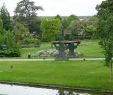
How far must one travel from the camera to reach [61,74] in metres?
45.4

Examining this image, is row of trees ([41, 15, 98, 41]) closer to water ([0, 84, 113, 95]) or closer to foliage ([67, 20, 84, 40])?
foliage ([67, 20, 84, 40])

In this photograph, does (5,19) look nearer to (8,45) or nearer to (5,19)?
(5,19)

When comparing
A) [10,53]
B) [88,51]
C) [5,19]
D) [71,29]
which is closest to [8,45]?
[10,53]

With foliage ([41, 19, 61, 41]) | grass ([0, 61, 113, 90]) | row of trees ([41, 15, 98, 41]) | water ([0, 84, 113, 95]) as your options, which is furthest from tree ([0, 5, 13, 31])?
water ([0, 84, 113, 95])

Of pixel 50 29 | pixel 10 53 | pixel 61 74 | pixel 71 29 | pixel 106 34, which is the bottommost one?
pixel 71 29

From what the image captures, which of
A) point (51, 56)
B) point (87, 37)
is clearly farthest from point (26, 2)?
point (51, 56)

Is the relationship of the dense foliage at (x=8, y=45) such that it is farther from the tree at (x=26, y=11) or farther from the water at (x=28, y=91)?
the tree at (x=26, y=11)

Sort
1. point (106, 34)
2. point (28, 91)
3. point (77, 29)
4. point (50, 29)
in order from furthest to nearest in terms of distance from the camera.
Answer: point (77, 29), point (50, 29), point (106, 34), point (28, 91)

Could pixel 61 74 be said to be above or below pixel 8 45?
above

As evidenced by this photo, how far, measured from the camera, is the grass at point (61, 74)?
131 ft

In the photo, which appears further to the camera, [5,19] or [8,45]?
[5,19]

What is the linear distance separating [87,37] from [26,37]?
2062cm

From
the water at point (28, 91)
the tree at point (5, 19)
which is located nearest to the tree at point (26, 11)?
the tree at point (5, 19)

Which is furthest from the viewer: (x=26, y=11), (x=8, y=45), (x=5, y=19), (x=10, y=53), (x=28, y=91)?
(x=26, y=11)
